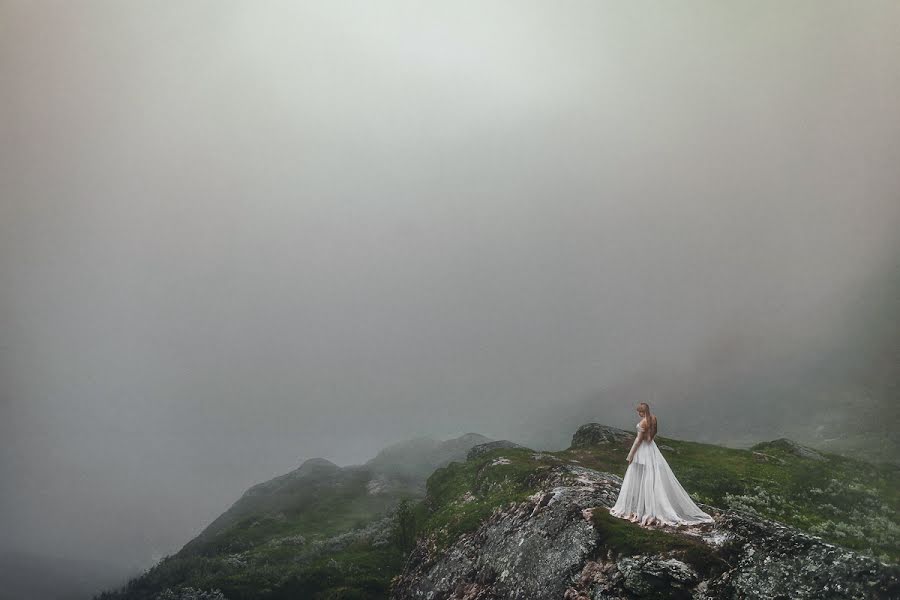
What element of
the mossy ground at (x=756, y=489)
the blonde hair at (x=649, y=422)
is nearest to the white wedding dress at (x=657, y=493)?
the blonde hair at (x=649, y=422)

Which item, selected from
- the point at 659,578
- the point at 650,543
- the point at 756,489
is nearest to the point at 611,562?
the point at 650,543

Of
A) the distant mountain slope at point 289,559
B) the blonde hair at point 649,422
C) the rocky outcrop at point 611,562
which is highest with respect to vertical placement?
the blonde hair at point 649,422

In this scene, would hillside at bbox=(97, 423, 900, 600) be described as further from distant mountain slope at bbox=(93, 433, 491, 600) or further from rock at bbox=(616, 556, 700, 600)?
rock at bbox=(616, 556, 700, 600)

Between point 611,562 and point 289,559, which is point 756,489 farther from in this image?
point 289,559

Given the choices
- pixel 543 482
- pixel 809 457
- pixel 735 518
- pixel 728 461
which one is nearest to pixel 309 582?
pixel 543 482

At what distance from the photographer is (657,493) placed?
2067cm

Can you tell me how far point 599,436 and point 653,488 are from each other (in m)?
51.2

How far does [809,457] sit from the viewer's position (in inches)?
2469

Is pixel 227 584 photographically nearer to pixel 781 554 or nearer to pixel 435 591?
pixel 435 591

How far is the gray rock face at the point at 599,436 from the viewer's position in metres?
66.7

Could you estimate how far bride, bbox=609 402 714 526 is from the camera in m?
20.3

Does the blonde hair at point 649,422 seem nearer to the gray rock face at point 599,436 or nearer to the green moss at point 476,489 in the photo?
the green moss at point 476,489

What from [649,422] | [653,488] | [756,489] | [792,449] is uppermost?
[649,422]

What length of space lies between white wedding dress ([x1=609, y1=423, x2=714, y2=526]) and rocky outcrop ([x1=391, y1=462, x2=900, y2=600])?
0.82 meters
